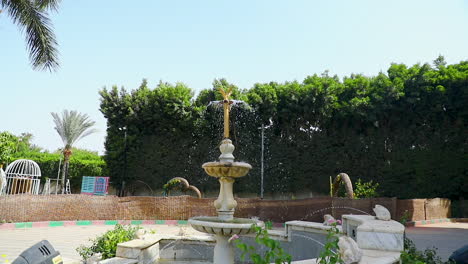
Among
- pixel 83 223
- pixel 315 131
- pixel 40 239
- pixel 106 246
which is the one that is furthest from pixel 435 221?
pixel 40 239

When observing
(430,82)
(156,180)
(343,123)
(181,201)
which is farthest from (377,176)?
(156,180)

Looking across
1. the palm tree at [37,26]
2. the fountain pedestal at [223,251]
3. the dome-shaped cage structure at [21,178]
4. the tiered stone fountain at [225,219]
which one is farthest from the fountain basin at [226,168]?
the dome-shaped cage structure at [21,178]

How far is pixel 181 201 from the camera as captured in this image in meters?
16.5

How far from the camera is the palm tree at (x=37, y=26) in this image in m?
11.9

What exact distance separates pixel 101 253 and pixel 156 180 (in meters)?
20.4

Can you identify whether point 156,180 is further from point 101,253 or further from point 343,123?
point 101,253

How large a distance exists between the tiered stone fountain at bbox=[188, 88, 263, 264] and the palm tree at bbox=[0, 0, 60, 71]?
8.59m

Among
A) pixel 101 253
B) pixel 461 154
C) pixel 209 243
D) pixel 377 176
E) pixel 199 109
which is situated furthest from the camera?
pixel 199 109

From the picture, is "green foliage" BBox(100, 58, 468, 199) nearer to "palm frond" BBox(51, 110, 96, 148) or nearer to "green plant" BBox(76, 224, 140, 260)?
"palm frond" BBox(51, 110, 96, 148)

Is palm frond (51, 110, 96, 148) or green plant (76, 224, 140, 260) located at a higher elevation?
palm frond (51, 110, 96, 148)

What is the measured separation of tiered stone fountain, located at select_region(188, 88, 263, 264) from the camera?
580 centimetres

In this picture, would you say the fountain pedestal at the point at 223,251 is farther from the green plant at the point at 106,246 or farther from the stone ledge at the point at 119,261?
the green plant at the point at 106,246

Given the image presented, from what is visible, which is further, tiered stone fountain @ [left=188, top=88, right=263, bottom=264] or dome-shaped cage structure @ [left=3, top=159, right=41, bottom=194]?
dome-shaped cage structure @ [left=3, top=159, right=41, bottom=194]

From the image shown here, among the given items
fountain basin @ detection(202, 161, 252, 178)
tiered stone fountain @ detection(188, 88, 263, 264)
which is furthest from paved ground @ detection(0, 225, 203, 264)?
fountain basin @ detection(202, 161, 252, 178)
